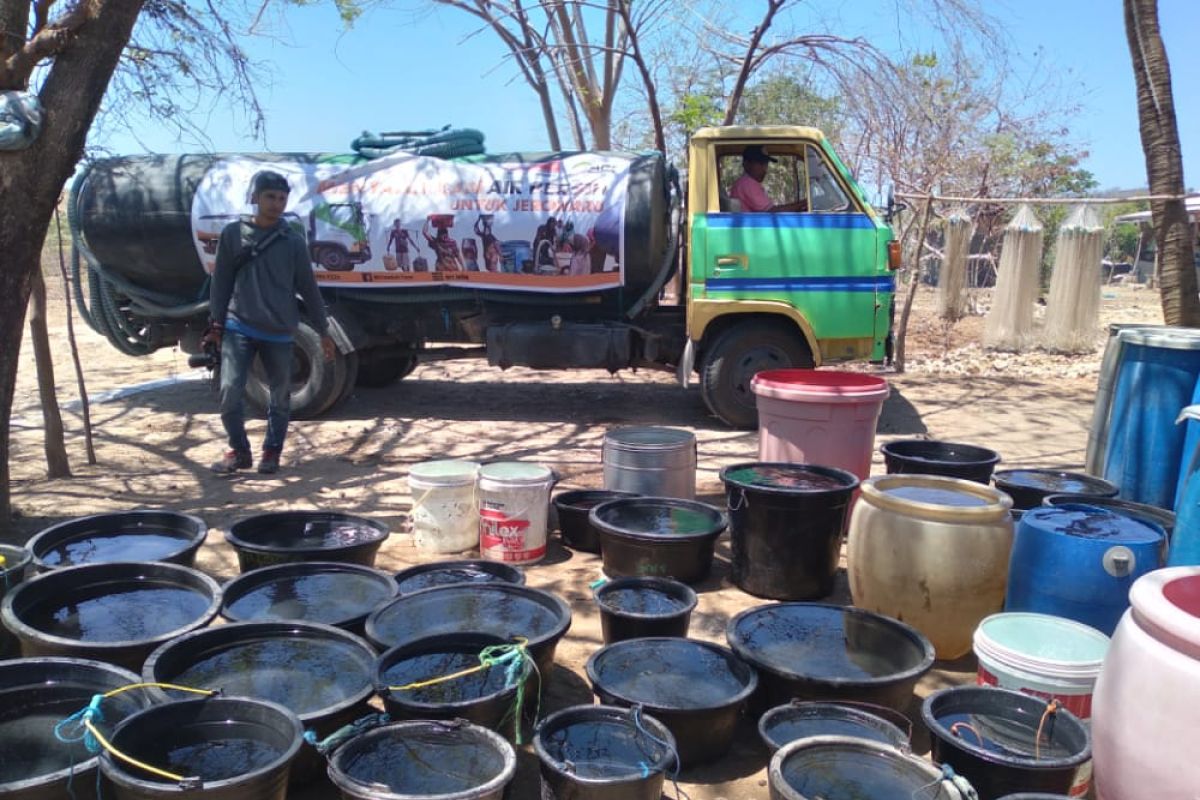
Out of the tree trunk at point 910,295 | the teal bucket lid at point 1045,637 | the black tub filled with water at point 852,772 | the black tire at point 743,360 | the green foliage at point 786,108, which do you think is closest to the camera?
the black tub filled with water at point 852,772

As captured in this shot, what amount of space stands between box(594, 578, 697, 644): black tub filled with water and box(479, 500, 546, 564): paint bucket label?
0.85m

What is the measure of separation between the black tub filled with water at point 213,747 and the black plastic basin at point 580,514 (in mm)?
2264

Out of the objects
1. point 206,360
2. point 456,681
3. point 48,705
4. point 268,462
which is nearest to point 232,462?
point 268,462

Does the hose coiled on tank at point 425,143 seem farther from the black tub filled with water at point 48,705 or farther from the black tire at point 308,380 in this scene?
the black tub filled with water at point 48,705

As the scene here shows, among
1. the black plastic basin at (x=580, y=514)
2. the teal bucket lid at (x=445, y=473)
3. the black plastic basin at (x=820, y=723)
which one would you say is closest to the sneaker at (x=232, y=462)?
the teal bucket lid at (x=445, y=473)

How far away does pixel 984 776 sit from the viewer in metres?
2.18

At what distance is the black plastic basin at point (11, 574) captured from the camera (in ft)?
8.98

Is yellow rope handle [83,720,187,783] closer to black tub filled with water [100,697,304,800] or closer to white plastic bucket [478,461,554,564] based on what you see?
black tub filled with water [100,697,304,800]

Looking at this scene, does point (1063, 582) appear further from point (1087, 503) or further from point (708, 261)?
point (708, 261)

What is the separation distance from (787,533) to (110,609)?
2603 millimetres

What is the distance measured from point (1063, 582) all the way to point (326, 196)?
6.16 meters

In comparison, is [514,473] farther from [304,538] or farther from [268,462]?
[268,462]

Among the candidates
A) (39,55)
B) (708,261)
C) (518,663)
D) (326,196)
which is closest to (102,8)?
(39,55)

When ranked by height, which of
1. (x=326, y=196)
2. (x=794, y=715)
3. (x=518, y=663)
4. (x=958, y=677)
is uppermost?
(x=326, y=196)
